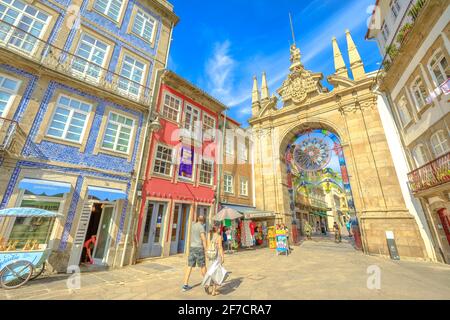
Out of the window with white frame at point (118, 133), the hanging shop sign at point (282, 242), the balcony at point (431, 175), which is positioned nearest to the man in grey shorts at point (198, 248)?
the window with white frame at point (118, 133)

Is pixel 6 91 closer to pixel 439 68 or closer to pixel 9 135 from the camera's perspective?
pixel 9 135

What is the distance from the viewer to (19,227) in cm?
664

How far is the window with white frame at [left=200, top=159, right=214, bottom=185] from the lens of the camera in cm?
1340

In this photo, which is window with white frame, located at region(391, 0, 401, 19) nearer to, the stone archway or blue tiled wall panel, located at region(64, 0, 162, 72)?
the stone archway

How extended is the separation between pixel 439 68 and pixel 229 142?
12.5m

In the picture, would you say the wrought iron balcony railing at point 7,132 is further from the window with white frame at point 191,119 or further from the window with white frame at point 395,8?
the window with white frame at point 395,8

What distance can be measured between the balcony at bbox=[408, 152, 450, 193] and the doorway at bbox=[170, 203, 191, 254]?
1179 cm

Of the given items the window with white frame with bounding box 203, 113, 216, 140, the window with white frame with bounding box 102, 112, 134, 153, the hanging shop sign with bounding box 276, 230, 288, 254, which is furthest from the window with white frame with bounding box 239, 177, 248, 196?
the window with white frame with bounding box 102, 112, 134, 153

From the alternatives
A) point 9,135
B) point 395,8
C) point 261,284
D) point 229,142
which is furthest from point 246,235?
point 395,8

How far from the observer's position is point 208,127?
14727mm

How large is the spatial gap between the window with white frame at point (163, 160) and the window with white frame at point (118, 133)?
170 cm
